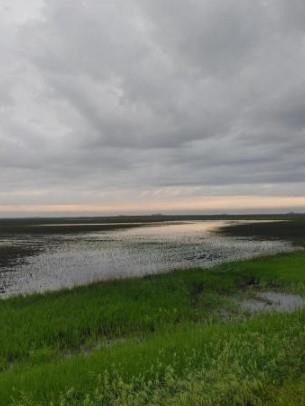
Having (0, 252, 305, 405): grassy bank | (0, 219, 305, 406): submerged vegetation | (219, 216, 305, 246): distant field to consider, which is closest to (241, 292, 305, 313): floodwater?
(0, 219, 305, 406): submerged vegetation

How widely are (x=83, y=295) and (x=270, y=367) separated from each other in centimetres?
1438

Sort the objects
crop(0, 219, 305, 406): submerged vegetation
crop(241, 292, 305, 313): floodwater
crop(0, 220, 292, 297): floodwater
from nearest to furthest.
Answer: crop(0, 219, 305, 406): submerged vegetation < crop(241, 292, 305, 313): floodwater < crop(0, 220, 292, 297): floodwater

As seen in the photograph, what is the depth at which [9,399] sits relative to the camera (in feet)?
26.3

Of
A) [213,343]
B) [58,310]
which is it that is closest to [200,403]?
[213,343]

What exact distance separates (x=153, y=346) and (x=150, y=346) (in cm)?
9

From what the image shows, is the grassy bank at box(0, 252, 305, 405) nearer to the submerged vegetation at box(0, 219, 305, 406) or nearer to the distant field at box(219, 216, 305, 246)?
the submerged vegetation at box(0, 219, 305, 406)

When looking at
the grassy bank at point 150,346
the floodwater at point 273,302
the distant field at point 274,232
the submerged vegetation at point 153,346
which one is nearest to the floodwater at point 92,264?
the submerged vegetation at point 153,346

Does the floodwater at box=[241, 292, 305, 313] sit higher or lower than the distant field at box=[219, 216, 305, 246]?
lower

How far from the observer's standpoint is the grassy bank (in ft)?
24.1

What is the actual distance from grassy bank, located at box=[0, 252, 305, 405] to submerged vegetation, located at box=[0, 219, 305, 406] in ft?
0.10

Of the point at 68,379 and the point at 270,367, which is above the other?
the point at 270,367

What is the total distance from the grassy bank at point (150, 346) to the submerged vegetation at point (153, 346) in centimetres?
3

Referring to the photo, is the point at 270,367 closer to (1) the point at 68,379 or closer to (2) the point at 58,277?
(1) the point at 68,379

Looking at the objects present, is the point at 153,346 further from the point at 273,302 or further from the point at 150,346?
the point at 273,302
